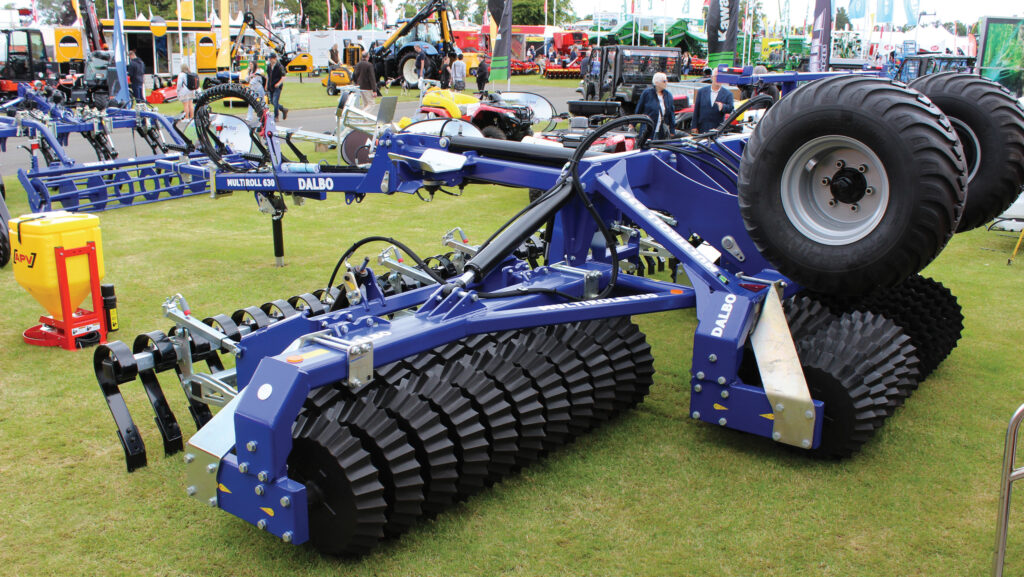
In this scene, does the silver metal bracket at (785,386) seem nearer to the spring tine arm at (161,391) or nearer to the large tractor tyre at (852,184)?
the large tractor tyre at (852,184)

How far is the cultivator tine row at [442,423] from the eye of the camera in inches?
113

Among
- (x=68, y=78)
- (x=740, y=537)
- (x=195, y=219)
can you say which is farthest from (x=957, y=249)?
(x=68, y=78)

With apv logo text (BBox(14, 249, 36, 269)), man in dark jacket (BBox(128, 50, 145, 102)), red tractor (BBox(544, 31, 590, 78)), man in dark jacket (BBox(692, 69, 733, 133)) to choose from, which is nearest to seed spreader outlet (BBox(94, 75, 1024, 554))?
apv logo text (BBox(14, 249, 36, 269))

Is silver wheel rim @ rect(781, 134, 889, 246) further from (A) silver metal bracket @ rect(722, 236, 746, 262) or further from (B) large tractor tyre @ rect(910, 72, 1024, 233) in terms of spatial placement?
(B) large tractor tyre @ rect(910, 72, 1024, 233)

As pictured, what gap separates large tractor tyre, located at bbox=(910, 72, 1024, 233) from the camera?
4.02m

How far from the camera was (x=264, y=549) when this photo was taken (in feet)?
9.99

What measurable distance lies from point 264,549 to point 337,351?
806mm

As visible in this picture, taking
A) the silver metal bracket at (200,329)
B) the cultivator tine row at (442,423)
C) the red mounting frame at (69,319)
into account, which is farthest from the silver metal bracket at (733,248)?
the red mounting frame at (69,319)

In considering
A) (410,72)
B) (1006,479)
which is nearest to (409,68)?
(410,72)

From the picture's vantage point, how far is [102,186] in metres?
9.52

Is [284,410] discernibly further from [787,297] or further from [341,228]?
[341,228]

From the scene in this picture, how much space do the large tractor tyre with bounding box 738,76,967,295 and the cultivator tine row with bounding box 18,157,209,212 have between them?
20.0ft

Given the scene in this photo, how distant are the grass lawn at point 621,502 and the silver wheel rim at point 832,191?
42.8 inches

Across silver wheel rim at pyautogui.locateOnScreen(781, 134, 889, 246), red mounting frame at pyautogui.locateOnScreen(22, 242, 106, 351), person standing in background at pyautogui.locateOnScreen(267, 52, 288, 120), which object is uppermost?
person standing in background at pyautogui.locateOnScreen(267, 52, 288, 120)
